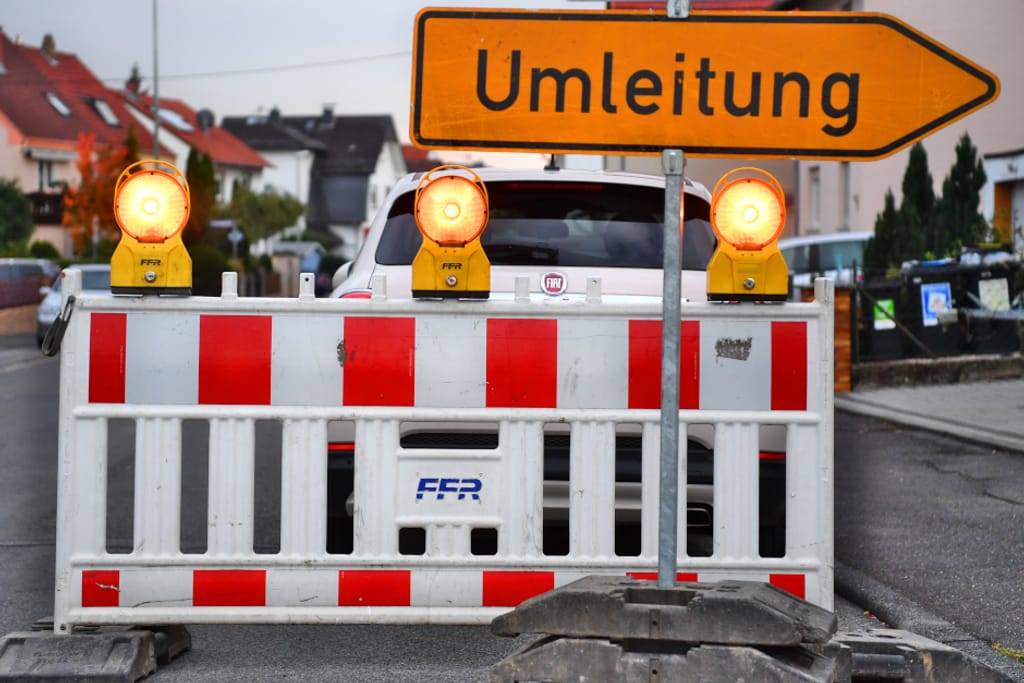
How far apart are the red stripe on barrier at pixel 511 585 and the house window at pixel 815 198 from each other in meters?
35.0

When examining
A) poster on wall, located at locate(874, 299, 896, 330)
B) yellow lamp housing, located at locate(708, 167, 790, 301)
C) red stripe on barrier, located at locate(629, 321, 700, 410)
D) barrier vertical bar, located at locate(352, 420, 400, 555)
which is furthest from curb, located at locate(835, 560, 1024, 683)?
poster on wall, located at locate(874, 299, 896, 330)

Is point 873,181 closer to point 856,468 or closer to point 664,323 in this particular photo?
point 856,468

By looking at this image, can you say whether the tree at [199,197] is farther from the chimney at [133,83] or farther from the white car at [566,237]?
the chimney at [133,83]

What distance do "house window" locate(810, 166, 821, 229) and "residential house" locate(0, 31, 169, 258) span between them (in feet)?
105

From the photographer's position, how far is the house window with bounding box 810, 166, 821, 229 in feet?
127

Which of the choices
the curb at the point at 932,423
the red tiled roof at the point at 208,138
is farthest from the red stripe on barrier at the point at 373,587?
the red tiled roof at the point at 208,138

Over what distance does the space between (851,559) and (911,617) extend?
52.1 inches

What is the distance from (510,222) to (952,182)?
16.8 meters

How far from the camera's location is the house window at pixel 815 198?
38.8m

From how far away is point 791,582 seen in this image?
A: 4.71 meters

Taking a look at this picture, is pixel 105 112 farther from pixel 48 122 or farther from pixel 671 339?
pixel 671 339

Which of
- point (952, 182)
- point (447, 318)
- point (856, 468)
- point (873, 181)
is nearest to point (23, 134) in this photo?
point (873, 181)

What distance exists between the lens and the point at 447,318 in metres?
4.68

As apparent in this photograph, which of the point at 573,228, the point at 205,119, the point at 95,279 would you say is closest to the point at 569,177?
the point at 573,228
